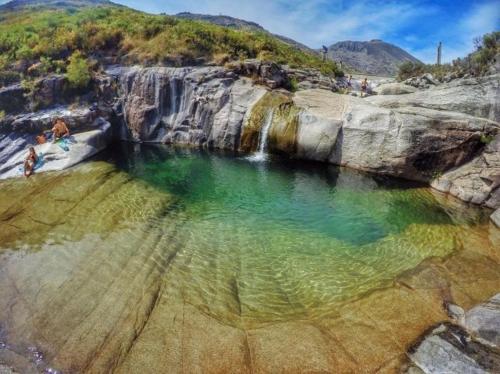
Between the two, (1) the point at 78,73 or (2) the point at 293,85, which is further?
(2) the point at 293,85

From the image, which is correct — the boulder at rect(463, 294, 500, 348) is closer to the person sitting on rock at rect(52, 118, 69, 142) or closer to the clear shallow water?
the clear shallow water

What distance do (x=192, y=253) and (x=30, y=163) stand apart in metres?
12.0

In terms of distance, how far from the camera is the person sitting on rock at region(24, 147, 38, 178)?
16109 millimetres

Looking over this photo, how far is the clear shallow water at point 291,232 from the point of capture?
8211 mm

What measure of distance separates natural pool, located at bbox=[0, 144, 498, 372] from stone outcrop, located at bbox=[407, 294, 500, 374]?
1.25 m

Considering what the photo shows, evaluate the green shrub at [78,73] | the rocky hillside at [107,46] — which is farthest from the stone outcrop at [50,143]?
Answer: the rocky hillside at [107,46]

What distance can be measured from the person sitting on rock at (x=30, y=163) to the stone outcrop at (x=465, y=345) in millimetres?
17700

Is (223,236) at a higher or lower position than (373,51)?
lower

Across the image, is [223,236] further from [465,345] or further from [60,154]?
[60,154]

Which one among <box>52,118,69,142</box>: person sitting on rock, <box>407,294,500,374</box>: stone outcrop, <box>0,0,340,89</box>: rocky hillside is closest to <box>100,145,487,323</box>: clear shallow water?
<box>407,294,500,374</box>: stone outcrop

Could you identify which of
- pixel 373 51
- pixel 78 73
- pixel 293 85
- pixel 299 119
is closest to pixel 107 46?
pixel 78 73

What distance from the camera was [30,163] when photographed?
53.8ft

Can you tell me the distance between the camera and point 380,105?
1833 cm

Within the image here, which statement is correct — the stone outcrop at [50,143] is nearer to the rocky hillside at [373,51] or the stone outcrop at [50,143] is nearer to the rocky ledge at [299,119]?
the rocky ledge at [299,119]
